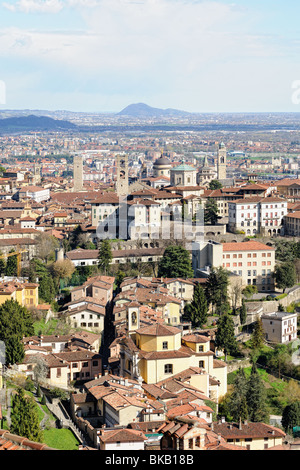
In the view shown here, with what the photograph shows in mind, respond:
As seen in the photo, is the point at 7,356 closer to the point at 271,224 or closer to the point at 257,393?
the point at 257,393

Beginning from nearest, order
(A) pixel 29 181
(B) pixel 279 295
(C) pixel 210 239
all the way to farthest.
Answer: (B) pixel 279 295 < (C) pixel 210 239 < (A) pixel 29 181

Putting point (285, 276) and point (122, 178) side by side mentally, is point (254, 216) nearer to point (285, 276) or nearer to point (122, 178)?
point (285, 276)

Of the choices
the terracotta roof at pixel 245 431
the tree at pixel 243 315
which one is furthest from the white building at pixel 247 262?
the terracotta roof at pixel 245 431

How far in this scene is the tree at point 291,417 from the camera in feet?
33.9

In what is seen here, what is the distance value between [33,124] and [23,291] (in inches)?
1774

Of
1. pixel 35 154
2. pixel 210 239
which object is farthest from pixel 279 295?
pixel 35 154

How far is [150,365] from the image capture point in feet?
32.6

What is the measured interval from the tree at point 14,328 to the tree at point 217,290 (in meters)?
3.70

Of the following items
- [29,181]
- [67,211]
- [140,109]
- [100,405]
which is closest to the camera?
[100,405]

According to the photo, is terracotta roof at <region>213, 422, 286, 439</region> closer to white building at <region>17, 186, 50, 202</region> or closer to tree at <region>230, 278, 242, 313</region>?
tree at <region>230, 278, 242, 313</region>

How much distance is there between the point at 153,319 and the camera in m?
11.9

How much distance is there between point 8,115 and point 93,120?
3891cm

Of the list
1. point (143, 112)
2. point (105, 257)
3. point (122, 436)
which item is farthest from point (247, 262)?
point (143, 112)

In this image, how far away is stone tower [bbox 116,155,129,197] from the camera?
21.6 m
